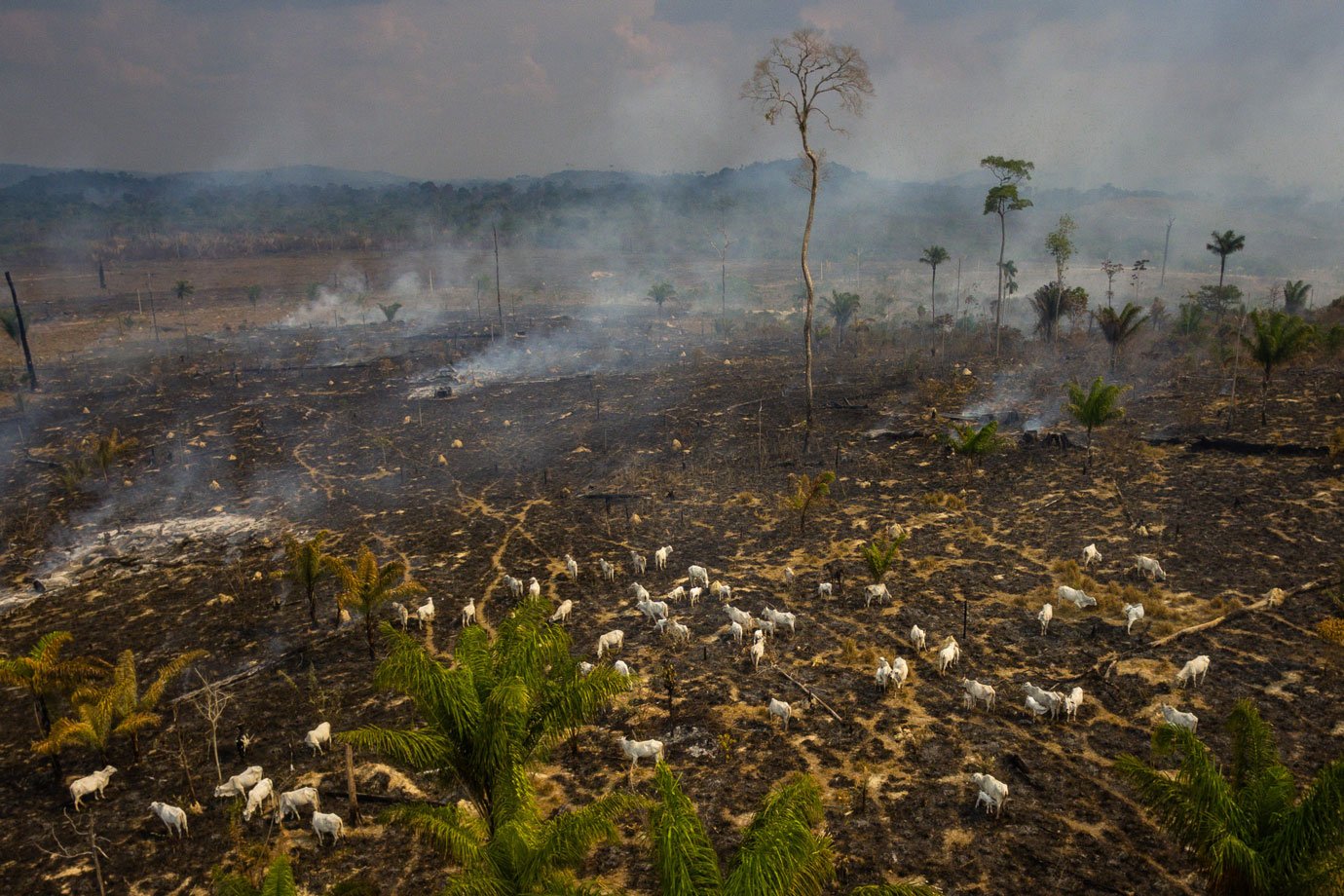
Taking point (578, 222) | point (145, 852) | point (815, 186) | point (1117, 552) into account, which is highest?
point (578, 222)

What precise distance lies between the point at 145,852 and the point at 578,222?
5727 inches

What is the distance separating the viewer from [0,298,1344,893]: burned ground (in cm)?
1140

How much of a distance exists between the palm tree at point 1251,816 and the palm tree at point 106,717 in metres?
15.1

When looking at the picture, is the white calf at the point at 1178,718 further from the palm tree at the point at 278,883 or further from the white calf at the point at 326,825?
the white calf at the point at 326,825

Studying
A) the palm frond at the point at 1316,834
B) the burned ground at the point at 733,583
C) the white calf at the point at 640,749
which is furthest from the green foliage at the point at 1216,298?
the white calf at the point at 640,749

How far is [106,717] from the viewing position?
1278 cm

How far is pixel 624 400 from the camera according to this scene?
1624 inches

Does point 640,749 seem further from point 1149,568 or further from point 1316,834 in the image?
point 1149,568

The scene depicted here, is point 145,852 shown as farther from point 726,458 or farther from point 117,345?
point 117,345

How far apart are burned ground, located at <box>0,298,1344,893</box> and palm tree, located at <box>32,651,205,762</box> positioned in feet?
2.44

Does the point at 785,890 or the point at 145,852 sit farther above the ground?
the point at 785,890

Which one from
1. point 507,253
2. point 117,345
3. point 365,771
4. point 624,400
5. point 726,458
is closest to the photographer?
point 365,771

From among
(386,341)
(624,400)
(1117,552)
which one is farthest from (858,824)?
(386,341)

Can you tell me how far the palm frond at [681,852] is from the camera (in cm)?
672
